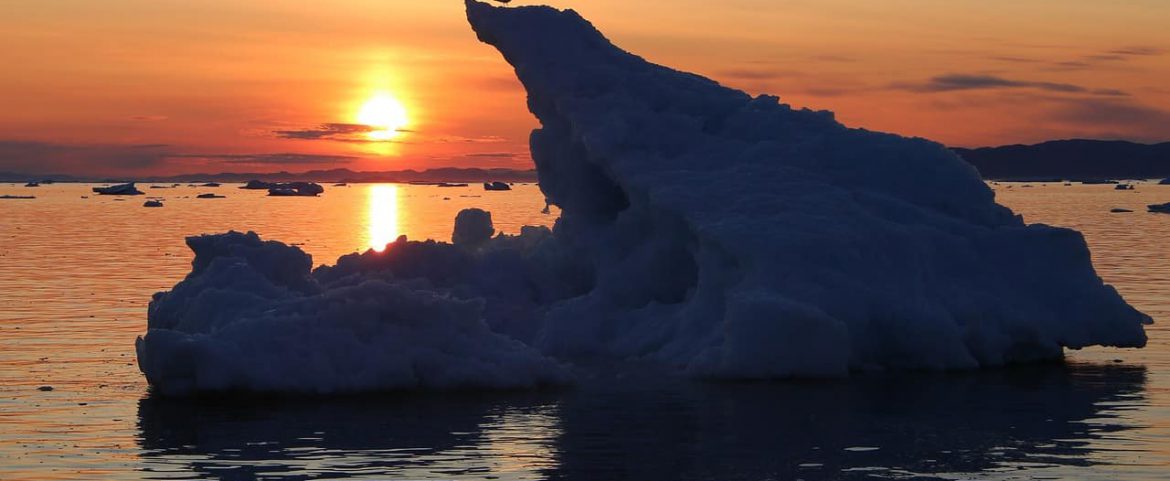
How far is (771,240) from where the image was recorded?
22.4m

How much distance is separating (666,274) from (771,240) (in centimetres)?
358

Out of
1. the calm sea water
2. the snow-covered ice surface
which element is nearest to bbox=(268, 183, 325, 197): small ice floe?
the snow-covered ice surface

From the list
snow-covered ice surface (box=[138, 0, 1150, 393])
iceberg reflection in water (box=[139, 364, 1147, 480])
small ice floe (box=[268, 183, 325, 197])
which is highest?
small ice floe (box=[268, 183, 325, 197])

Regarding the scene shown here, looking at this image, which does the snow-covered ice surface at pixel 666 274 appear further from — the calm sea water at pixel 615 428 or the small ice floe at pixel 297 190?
the small ice floe at pixel 297 190

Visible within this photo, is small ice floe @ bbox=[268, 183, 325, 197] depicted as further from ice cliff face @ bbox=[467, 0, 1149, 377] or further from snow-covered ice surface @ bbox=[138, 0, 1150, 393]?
ice cliff face @ bbox=[467, 0, 1149, 377]

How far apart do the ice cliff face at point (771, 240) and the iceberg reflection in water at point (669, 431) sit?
0.93 metres

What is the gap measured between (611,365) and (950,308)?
5.30 meters

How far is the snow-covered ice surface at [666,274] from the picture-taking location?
20.4 m

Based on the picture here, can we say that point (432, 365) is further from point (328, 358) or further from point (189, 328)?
point (189, 328)

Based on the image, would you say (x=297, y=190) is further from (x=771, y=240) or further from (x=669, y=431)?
(x=669, y=431)

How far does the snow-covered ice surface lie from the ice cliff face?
4cm

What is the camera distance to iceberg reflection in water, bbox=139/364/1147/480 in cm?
1520

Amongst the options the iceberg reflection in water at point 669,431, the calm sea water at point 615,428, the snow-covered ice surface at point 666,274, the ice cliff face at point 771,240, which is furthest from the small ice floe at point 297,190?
the iceberg reflection in water at point 669,431

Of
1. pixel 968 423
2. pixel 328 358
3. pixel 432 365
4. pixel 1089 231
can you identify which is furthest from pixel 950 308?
pixel 1089 231
